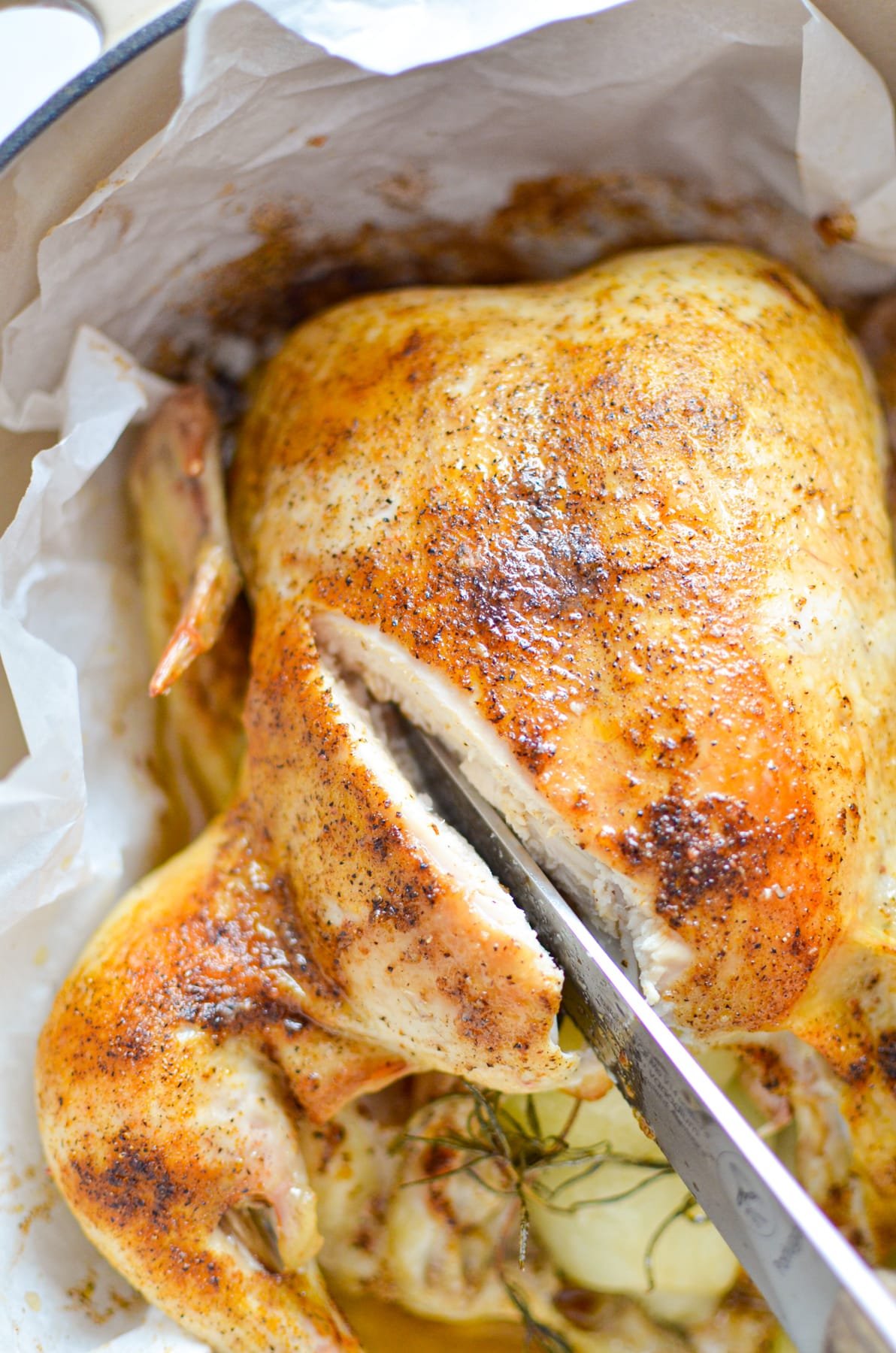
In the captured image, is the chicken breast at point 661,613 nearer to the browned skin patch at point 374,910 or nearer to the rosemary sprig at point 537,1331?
the browned skin patch at point 374,910

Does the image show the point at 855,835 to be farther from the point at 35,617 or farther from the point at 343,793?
the point at 35,617

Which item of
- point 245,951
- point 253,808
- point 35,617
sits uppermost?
point 35,617

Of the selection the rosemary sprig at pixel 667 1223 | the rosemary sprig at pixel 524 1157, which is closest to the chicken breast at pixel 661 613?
the rosemary sprig at pixel 667 1223

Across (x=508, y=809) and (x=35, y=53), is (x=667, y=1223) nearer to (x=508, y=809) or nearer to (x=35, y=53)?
(x=508, y=809)

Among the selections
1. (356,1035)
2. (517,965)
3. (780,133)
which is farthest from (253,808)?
(780,133)

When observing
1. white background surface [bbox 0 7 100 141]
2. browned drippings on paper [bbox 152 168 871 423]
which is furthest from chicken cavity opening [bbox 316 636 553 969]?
white background surface [bbox 0 7 100 141]

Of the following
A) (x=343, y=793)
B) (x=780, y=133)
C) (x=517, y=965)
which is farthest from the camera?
(x=780, y=133)
